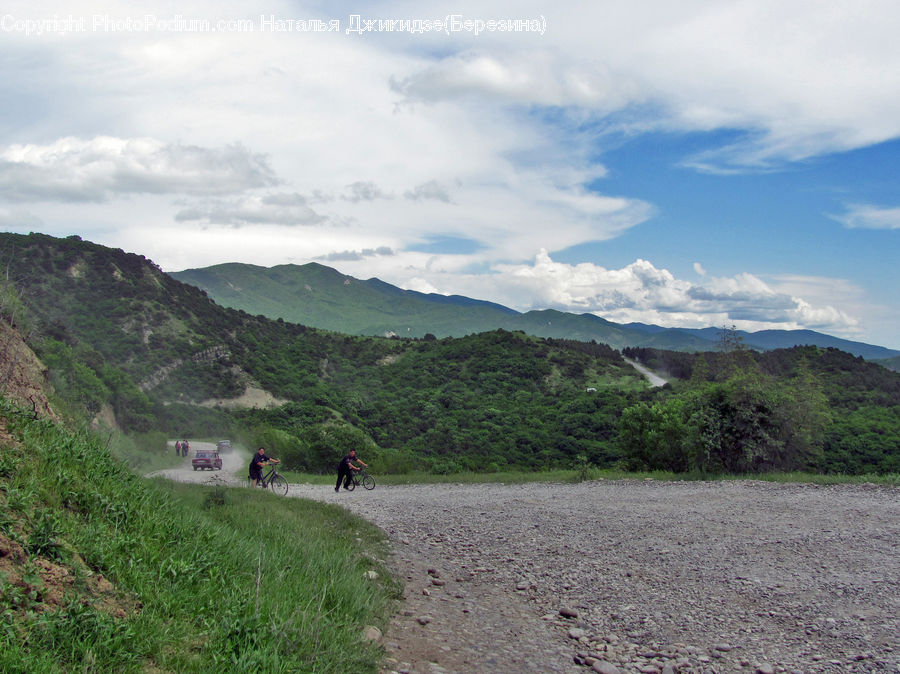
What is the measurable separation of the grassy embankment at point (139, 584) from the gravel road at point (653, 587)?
92 cm

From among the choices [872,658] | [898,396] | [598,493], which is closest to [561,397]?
[898,396]

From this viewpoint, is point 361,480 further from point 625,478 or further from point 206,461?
point 206,461

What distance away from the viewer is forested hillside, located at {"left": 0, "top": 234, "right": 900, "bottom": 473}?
19484 millimetres

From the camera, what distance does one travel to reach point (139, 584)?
4293 mm

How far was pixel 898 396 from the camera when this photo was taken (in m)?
43.0

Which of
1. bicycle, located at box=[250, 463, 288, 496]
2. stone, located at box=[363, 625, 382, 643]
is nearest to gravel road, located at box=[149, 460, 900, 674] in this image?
stone, located at box=[363, 625, 382, 643]

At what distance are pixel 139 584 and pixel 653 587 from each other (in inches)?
224

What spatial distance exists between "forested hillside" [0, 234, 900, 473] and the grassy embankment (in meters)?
6.95

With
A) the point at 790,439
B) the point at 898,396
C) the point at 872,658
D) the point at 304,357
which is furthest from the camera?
the point at 304,357

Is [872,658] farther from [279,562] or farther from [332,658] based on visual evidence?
[279,562]

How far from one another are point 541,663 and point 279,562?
2.71 m

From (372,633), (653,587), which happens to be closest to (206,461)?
(653,587)

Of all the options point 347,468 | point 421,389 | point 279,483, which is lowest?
point 279,483

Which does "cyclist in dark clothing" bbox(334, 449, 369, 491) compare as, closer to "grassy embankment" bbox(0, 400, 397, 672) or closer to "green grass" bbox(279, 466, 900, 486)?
"green grass" bbox(279, 466, 900, 486)
